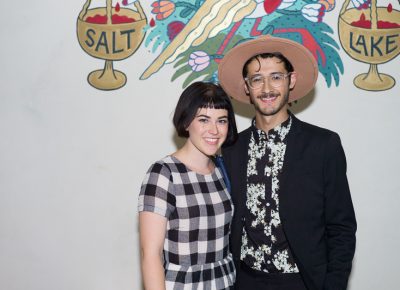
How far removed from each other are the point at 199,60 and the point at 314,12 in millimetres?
705

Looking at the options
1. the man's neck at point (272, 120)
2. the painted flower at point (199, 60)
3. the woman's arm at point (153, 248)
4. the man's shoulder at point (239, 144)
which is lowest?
the woman's arm at point (153, 248)

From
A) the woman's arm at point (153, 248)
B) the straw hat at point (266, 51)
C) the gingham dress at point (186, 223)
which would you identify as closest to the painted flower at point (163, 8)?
the straw hat at point (266, 51)

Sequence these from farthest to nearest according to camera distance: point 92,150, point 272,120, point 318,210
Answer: point 92,150
point 272,120
point 318,210

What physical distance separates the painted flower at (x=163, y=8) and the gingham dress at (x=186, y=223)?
1.18 m

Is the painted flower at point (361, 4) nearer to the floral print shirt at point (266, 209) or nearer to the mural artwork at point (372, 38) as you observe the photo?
the mural artwork at point (372, 38)

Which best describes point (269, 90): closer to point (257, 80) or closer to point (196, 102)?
point (257, 80)

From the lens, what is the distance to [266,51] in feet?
6.33

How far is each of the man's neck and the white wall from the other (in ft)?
2.34

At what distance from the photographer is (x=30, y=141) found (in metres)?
2.71

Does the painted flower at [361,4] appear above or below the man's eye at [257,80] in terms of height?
above

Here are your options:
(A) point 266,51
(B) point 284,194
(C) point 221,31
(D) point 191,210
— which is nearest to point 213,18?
(C) point 221,31

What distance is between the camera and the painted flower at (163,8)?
255cm

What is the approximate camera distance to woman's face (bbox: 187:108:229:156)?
169cm

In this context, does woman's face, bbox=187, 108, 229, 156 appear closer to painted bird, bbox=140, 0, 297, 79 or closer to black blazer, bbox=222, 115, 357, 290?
black blazer, bbox=222, 115, 357, 290
